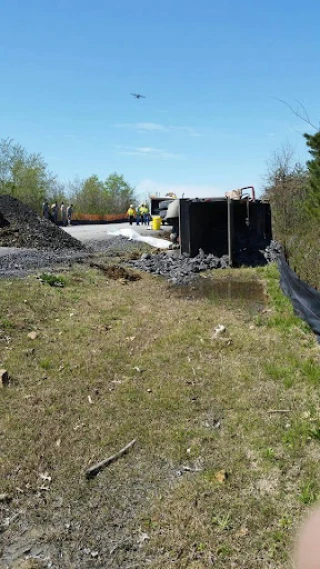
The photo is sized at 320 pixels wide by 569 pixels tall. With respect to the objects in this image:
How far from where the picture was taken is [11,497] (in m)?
3.42

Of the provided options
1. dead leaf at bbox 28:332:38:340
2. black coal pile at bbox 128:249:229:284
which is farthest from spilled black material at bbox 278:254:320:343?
black coal pile at bbox 128:249:229:284

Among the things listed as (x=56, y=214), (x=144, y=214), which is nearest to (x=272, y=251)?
(x=144, y=214)

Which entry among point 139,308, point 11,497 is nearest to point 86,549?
point 11,497

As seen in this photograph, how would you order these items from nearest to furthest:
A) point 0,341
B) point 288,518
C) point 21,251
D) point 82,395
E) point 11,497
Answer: point 288,518, point 11,497, point 82,395, point 0,341, point 21,251

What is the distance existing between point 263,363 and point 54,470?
9.50 ft

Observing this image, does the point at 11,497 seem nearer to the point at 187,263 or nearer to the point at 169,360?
the point at 169,360

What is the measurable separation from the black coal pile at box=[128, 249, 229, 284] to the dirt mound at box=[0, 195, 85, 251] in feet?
9.54

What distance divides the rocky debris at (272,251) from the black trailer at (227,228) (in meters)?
0.23

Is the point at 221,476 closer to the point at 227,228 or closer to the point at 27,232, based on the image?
the point at 227,228

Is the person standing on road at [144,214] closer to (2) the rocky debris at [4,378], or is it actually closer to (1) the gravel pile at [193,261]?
(1) the gravel pile at [193,261]

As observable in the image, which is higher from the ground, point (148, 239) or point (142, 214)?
point (142, 214)

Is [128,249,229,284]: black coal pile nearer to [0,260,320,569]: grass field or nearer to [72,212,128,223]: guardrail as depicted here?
[0,260,320,569]: grass field

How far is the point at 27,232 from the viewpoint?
16578 mm

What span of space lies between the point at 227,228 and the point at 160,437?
487 inches
